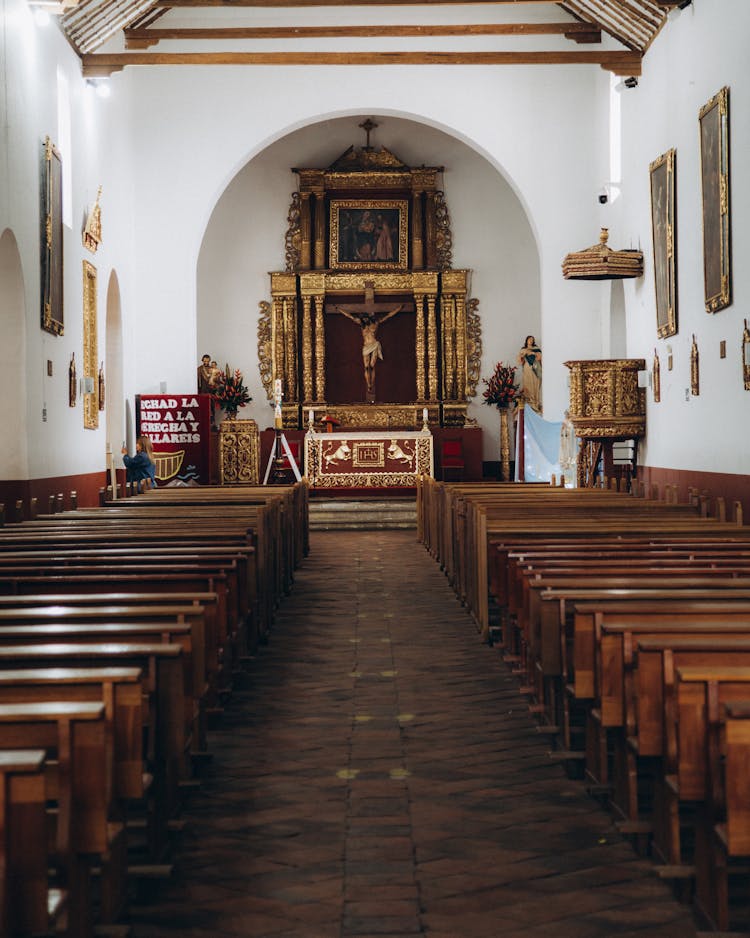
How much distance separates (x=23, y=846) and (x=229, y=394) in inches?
668

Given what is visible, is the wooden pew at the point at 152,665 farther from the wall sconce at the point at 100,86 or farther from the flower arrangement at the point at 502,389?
the flower arrangement at the point at 502,389

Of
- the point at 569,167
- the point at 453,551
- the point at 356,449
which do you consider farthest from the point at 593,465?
the point at 453,551

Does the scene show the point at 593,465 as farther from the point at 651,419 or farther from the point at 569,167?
the point at 569,167

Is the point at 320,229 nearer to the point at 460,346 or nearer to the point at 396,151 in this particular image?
the point at 396,151

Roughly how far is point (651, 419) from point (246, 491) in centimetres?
504

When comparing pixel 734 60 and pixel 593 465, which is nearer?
pixel 734 60

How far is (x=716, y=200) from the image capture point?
10461 millimetres

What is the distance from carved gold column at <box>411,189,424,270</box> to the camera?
2072 centimetres

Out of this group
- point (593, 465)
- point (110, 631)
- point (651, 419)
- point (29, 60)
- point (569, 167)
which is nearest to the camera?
point (110, 631)

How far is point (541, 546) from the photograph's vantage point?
6168 millimetres

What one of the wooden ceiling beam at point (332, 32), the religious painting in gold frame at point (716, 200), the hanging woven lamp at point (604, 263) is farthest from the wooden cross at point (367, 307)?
the religious painting in gold frame at point (716, 200)

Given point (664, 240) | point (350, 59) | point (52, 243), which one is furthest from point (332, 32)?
point (664, 240)

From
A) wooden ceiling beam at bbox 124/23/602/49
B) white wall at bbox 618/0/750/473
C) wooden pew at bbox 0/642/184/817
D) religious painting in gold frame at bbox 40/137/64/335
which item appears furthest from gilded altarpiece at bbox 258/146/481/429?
wooden pew at bbox 0/642/184/817

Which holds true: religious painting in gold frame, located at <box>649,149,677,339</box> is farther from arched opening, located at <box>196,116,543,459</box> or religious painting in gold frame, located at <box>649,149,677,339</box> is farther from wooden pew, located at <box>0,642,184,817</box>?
wooden pew, located at <box>0,642,184,817</box>
